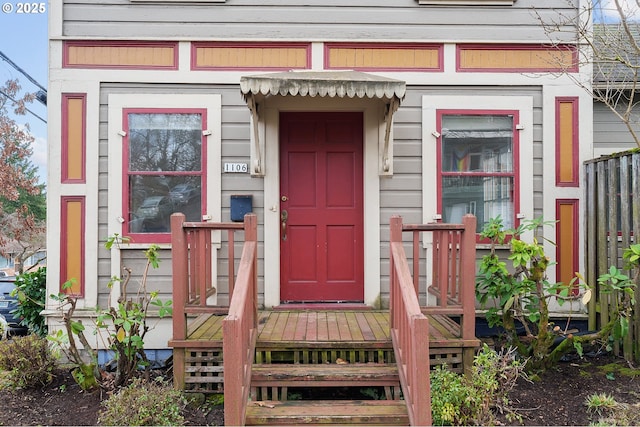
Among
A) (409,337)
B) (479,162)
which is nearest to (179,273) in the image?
(409,337)

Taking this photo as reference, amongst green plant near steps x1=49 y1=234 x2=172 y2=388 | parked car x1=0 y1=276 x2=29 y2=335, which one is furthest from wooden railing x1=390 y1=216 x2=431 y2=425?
parked car x1=0 y1=276 x2=29 y2=335

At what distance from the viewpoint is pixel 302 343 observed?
3162 mm

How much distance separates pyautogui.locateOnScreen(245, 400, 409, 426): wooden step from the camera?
8.80 ft

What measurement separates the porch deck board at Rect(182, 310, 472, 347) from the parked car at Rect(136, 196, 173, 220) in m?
1.13

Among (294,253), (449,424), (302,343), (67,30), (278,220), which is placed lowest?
(449,424)

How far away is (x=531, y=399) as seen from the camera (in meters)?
3.15

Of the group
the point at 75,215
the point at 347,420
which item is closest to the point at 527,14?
the point at 347,420

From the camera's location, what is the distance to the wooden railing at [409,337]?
243 cm

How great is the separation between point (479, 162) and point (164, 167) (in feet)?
10.4

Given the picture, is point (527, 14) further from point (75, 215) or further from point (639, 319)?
point (75, 215)

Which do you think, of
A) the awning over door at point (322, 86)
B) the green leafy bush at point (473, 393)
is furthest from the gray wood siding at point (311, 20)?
the green leafy bush at point (473, 393)

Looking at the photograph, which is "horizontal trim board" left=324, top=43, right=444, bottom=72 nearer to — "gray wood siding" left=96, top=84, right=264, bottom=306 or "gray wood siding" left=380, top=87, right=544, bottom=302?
"gray wood siding" left=380, top=87, right=544, bottom=302

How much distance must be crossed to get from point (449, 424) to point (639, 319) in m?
2.12

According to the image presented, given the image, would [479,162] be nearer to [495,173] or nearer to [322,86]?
[495,173]
